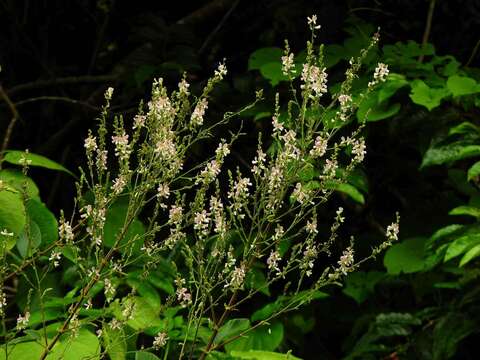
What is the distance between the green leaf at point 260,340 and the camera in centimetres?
268

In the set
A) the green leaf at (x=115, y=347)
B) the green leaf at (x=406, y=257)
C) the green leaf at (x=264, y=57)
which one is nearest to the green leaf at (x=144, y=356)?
the green leaf at (x=115, y=347)

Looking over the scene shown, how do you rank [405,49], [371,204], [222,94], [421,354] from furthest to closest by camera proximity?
[371,204] < [222,94] < [405,49] < [421,354]

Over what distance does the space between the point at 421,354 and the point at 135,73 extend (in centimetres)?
154

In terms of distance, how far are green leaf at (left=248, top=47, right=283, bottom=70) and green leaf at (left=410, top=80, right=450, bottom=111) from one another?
1.74ft

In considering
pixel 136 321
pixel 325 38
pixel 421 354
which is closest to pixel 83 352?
pixel 136 321

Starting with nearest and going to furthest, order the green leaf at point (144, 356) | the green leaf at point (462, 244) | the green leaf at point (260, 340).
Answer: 1. the green leaf at point (144, 356)
2. the green leaf at point (260, 340)
3. the green leaf at point (462, 244)

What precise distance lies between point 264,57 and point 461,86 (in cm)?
75

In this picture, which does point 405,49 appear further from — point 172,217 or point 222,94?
point 172,217

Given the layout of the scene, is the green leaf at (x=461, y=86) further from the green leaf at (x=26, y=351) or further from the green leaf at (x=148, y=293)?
the green leaf at (x=26, y=351)

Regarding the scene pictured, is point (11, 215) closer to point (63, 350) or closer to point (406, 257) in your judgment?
point (63, 350)

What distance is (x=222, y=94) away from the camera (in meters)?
3.71

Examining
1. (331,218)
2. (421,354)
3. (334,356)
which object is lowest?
(334,356)

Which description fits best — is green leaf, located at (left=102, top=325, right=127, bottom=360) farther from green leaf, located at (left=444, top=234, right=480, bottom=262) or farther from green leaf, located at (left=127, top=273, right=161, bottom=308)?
green leaf, located at (left=444, top=234, right=480, bottom=262)

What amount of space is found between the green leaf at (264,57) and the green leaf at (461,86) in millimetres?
661
